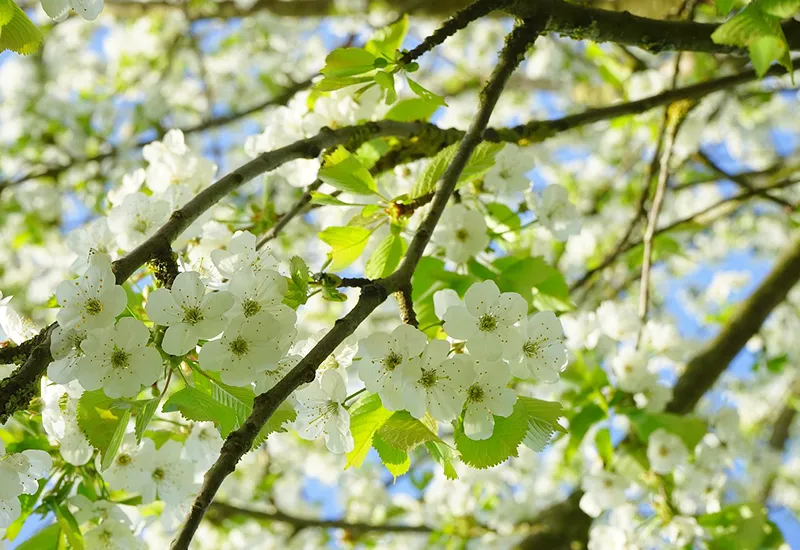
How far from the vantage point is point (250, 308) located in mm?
925

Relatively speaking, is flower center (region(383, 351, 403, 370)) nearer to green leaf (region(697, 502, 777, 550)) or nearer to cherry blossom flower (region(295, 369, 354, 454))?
cherry blossom flower (region(295, 369, 354, 454))

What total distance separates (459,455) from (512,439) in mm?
77

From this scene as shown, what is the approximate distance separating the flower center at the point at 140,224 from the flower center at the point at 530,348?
695 millimetres

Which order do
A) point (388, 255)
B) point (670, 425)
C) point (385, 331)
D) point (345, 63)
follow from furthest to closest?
point (670, 425) → point (385, 331) → point (388, 255) → point (345, 63)

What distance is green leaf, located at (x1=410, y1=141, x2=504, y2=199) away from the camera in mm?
1159

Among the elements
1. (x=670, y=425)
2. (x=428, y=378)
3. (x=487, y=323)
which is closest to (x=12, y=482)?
(x=428, y=378)

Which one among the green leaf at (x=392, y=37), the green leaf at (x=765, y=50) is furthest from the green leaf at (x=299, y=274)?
the green leaf at (x=765, y=50)

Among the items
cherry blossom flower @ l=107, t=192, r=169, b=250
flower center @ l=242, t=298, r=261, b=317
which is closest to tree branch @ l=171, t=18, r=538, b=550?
flower center @ l=242, t=298, r=261, b=317

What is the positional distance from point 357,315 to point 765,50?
66 centimetres

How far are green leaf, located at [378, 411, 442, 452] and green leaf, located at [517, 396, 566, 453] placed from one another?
154mm

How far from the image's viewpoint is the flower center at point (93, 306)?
896mm

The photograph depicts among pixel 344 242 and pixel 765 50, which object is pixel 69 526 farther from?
pixel 765 50

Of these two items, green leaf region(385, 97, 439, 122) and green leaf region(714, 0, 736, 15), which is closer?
green leaf region(714, 0, 736, 15)

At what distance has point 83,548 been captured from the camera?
117 cm
